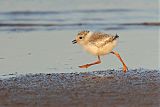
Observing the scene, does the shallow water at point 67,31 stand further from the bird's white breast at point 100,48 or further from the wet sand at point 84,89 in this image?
the wet sand at point 84,89

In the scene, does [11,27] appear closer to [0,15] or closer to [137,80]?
[0,15]

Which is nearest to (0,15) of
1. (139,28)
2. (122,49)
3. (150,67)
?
(139,28)

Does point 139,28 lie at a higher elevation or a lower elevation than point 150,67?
higher

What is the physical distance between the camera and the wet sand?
8125mm

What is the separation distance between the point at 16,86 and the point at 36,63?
78.5 inches

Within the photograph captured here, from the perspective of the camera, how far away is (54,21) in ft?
54.3

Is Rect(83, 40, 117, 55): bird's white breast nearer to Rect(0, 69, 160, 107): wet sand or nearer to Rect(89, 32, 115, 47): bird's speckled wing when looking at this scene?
Rect(89, 32, 115, 47): bird's speckled wing

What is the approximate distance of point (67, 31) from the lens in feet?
48.8

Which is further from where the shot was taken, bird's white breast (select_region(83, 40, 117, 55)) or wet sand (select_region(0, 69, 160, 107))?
bird's white breast (select_region(83, 40, 117, 55))

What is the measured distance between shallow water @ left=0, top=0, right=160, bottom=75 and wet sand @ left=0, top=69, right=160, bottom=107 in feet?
2.32

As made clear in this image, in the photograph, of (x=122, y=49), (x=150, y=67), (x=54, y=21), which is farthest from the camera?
(x=54, y=21)

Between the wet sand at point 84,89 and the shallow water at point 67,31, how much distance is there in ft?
2.32

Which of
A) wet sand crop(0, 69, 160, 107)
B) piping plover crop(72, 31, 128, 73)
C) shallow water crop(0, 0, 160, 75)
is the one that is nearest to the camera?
wet sand crop(0, 69, 160, 107)

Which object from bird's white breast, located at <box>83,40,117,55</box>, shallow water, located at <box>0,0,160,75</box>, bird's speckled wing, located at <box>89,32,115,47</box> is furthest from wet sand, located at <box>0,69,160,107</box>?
shallow water, located at <box>0,0,160,75</box>
